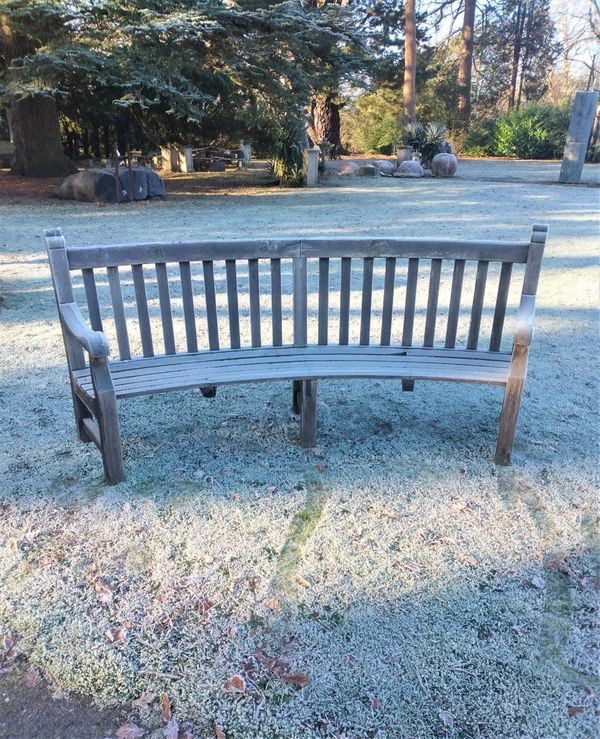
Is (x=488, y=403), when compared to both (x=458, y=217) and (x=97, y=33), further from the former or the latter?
(x=97, y=33)

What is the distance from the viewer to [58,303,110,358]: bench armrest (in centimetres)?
269

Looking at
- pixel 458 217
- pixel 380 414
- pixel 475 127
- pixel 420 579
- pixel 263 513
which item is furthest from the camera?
pixel 475 127

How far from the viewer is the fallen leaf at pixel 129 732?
1814 mm

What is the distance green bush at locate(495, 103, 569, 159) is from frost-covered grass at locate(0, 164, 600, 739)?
27031 mm

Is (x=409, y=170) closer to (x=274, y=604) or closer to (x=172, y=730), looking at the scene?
(x=274, y=604)

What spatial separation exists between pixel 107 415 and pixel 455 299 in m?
1.96

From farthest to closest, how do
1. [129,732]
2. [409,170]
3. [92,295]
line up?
1. [409,170]
2. [92,295]
3. [129,732]

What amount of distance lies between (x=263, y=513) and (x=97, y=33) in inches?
470

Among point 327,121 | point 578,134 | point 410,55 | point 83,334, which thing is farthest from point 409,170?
point 83,334

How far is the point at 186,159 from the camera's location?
2269cm

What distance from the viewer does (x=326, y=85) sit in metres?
15.1

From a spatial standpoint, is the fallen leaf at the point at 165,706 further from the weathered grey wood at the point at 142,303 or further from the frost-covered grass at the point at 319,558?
the weathered grey wood at the point at 142,303

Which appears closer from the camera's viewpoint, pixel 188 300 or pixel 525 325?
pixel 525 325

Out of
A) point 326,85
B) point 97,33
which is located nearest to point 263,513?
point 97,33
